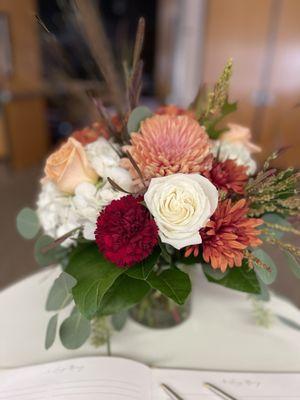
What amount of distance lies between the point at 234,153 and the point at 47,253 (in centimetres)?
38

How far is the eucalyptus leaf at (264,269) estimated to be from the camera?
531 mm

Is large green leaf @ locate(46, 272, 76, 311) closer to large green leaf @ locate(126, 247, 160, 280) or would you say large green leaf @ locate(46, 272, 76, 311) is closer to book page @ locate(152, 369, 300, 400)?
large green leaf @ locate(126, 247, 160, 280)

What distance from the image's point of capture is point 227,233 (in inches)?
18.2

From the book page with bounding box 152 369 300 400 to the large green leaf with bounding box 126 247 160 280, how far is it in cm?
21

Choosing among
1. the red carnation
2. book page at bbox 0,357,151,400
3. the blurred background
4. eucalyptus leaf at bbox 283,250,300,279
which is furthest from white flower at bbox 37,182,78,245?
the blurred background

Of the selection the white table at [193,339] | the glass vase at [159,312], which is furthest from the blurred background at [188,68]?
the glass vase at [159,312]

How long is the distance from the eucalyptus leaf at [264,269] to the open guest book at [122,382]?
17cm

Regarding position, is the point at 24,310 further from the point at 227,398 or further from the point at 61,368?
the point at 227,398

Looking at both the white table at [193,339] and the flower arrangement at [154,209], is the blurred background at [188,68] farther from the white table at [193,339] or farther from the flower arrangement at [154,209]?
the flower arrangement at [154,209]

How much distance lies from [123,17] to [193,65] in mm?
923

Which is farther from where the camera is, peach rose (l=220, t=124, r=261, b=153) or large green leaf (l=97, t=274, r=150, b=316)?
peach rose (l=220, t=124, r=261, b=153)

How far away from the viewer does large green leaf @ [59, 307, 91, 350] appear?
570 mm

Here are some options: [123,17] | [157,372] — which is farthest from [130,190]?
[123,17]

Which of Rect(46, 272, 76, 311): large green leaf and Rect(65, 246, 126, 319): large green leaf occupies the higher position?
Rect(65, 246, 126, 319): large green leaf
